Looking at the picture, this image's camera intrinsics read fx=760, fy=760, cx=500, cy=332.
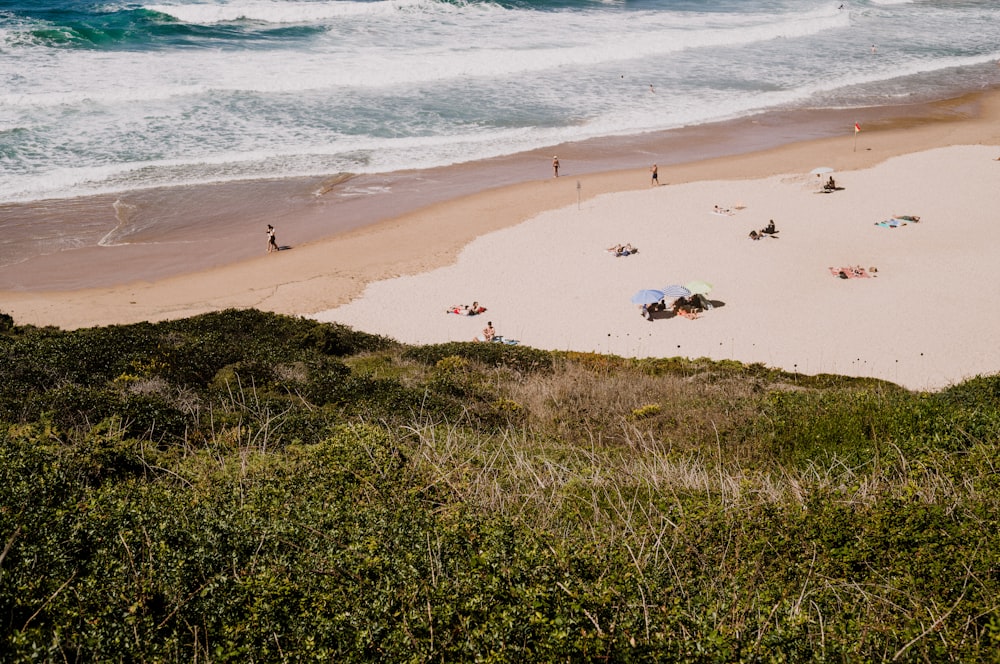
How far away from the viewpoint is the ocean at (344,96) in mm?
27938

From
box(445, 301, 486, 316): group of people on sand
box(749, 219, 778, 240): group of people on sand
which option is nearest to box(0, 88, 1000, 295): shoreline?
box(445, 301, 486, 316): group of people on sand

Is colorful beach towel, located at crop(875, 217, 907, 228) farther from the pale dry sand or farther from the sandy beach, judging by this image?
the pale dry sand

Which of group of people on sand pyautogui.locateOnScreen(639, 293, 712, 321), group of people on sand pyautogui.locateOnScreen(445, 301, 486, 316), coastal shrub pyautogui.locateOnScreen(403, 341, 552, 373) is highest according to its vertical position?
coastal shrub pyautogui.locateOnScreen(403, 341, 552, 373)

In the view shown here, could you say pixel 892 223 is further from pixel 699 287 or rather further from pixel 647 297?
pixel 647 297

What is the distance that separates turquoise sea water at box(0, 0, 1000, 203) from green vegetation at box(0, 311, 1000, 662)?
24.5 metres

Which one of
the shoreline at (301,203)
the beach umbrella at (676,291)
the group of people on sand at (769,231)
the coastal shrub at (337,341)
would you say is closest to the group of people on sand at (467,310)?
the coastal shrub at (337,341)

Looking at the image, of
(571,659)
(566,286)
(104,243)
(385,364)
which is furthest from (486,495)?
(104,243)

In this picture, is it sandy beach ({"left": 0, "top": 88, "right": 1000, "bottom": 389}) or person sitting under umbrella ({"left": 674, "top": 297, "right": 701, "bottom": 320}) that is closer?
sandy beach ({"left": 0, "top": 88, "right": 1000, "bottom": 389})

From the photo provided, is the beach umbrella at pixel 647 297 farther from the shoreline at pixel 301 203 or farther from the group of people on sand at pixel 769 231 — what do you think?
the shoreline at pixel 301 203

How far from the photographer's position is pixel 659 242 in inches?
986

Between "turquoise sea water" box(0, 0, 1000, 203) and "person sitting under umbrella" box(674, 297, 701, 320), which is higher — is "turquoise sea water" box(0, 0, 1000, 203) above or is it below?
above

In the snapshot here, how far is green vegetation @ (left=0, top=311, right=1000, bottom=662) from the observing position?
5.14 m

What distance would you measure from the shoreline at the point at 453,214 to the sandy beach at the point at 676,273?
107 millimetres

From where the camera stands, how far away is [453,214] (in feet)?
92.8
